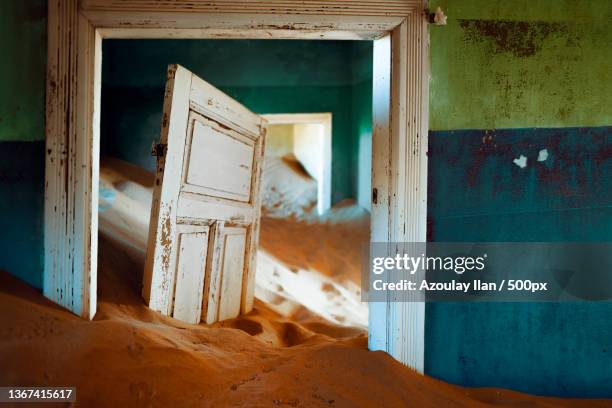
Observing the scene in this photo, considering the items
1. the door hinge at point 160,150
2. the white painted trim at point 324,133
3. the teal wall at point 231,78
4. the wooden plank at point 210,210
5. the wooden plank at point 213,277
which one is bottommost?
the wooden plank at point 213,277

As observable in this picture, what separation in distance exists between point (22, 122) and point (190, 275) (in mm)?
1332

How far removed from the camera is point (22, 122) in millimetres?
2229

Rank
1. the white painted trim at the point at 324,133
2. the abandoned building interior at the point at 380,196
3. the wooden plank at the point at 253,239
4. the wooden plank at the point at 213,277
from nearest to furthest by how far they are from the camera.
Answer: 1. the abandoned building interior at the point at 380,196
2. the wooden plank at the point at 213,277
3. the wooden plank at the point at 253,239
4. the white painted trim at the point at 324,133

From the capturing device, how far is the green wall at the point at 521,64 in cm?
236

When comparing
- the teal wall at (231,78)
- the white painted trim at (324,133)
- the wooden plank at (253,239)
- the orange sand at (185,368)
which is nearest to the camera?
the orange sand at (185,368)

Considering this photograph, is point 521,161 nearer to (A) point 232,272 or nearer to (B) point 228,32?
(B) point 228,32

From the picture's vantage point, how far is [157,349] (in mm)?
2078

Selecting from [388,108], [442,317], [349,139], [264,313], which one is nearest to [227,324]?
[264,313]

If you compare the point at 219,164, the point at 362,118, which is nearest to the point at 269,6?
the point at 219,164

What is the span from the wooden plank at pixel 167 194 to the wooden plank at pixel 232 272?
65 cm

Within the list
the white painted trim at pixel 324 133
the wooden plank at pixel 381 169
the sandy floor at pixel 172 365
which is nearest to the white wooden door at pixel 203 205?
the sandy floor at pixel 172 365

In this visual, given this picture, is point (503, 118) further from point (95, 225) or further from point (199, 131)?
point (95, 225)

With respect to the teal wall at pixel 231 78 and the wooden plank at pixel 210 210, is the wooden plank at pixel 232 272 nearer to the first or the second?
the wooden plank at pixel 210 210

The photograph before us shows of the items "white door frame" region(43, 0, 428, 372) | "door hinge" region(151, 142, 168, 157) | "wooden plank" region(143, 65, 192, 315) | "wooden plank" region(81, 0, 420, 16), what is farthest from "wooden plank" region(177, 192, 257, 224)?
"wooden plank" region(81, 0, 420, 16)
